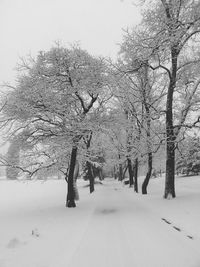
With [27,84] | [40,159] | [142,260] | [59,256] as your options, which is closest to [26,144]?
[40,159]

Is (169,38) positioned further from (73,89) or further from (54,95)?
(54,95)

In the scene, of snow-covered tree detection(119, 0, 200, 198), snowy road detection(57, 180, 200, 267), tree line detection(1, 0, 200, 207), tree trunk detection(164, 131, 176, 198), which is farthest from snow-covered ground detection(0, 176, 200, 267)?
snow-covered tree detection(119, 0, 200, 198)

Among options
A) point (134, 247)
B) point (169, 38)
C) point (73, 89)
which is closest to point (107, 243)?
point (134, 247)

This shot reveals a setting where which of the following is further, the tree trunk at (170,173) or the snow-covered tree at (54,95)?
the tree trunk at (170,173)

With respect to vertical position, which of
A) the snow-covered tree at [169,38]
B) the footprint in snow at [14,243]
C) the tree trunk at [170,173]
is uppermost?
the snow-covered tree at [169,38]

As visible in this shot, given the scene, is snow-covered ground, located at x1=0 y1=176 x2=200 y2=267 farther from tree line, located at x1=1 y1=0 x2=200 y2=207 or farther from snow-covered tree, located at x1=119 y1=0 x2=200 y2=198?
snow-covered tree, located at x1=119 y1=0 x2=200 y2=198

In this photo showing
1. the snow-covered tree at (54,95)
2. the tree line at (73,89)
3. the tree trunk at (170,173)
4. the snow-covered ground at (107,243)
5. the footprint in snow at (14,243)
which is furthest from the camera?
the tree trunk at (170,173)

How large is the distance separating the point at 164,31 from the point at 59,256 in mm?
10473

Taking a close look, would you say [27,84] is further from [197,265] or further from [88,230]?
[197,265]

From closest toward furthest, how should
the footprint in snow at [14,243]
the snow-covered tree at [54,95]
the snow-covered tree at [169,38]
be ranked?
the footprint in snow at [14,243], the snow-covered tree at [169,38], the snow-covered tree at [54,95]

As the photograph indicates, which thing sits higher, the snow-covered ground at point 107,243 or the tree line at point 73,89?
the tree line at point 73,89

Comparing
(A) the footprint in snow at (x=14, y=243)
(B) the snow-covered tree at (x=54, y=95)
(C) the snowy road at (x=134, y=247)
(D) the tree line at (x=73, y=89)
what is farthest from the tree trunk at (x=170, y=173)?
(A) the footprint in snow at (x=14, y=243)

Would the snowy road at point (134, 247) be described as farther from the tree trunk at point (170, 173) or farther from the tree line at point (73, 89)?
the tree line at point (73, 89)

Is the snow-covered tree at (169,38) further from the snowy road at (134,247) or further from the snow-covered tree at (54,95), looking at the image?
the snowy road at (134,247)
